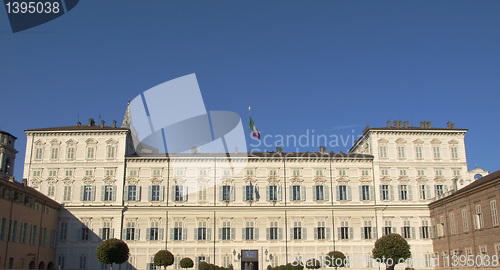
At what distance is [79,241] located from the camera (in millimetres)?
52156

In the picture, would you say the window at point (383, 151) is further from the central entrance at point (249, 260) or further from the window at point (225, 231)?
the window at point (225, 231)

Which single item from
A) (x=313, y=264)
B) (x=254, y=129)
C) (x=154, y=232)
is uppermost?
(x=254, y=129)

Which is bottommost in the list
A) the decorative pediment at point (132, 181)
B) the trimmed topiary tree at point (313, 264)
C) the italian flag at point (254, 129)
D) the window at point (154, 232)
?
the trimmed topiary tree at point (313, 264)

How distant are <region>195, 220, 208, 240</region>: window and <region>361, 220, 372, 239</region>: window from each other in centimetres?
1729

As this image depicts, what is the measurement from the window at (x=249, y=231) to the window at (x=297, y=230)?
4464mm

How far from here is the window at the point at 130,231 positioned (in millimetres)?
52531

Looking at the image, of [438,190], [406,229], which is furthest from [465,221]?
[438,190]

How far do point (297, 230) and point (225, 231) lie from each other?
7966 millimetres

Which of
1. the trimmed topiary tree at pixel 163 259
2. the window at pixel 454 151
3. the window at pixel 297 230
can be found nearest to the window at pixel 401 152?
the window at pixel 454 151

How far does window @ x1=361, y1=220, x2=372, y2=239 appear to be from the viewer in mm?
53312

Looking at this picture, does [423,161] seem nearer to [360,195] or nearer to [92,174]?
[360,195]

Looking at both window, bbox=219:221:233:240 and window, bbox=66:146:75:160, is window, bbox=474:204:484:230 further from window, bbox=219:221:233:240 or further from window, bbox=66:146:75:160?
window, bbox=66:146:75:160

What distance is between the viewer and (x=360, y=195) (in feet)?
179

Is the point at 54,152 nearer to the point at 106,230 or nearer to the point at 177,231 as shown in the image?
the point at 106,230
